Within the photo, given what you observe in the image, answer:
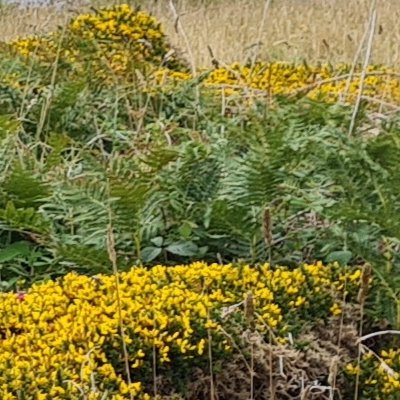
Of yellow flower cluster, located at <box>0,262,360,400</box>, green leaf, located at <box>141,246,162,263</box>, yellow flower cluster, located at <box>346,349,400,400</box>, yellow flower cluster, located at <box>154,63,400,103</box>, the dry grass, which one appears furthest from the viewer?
the dry grass

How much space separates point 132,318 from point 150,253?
724 mm

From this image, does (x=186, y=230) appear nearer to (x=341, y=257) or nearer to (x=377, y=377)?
(x=341, y=257)

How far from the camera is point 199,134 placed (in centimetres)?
469

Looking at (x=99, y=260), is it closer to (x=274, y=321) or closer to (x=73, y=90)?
(x=274, y=321)

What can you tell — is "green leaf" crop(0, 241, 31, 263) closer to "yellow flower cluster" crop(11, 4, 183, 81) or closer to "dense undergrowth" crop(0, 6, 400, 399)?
"dense undergrowth" crop(0, 6, 400, 399)

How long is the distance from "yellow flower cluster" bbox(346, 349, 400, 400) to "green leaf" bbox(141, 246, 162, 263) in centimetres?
78

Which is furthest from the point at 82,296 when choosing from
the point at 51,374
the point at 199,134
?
the point at 199,134

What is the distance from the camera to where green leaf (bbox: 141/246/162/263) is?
349 cm

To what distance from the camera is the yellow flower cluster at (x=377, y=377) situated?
9.56 ft

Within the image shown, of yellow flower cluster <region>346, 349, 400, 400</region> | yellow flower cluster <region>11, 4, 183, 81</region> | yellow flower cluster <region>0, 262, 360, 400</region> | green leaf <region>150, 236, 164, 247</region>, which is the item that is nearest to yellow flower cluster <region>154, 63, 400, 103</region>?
yellow flower cluster <region>11, 4, 183, 81</region>

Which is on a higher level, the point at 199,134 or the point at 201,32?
the point at 199,134

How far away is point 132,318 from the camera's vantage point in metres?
2.80

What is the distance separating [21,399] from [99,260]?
38.6 inches

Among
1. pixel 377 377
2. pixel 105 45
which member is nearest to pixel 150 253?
pixel 377 377
